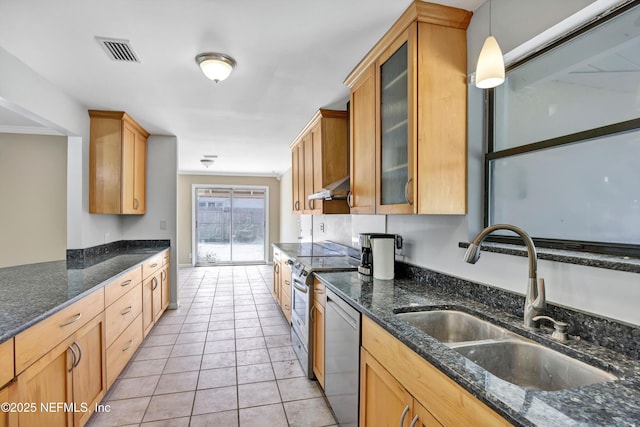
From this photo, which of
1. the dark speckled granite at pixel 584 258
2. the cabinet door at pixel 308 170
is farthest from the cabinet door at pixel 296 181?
the dark speckled granite at pixel 584 258

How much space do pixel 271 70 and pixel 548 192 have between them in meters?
1.93

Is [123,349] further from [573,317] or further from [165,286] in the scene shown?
[573,317]

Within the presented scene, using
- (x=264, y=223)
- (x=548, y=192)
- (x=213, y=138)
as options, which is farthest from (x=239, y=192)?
(x=548, y=192)

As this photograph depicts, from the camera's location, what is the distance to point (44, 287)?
1.97 metres

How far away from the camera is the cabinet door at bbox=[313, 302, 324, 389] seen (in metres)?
2.30

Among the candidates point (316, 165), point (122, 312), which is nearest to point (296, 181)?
point (316, 165)

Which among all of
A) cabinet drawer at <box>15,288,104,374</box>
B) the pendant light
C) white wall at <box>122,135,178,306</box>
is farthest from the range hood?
white wall at <box>122,135,178,306</box>

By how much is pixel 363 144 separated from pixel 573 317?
5.05ft

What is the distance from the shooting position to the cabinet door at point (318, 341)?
2.30m

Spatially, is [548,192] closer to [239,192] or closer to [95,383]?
[95,383]

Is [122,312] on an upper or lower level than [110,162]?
lower

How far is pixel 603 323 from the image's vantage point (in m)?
1.09

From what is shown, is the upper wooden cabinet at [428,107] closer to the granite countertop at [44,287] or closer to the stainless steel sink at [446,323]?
the stainless steel sink at [446,323]

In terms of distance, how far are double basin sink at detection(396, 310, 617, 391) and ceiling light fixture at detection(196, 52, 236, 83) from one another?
1.89 metres
